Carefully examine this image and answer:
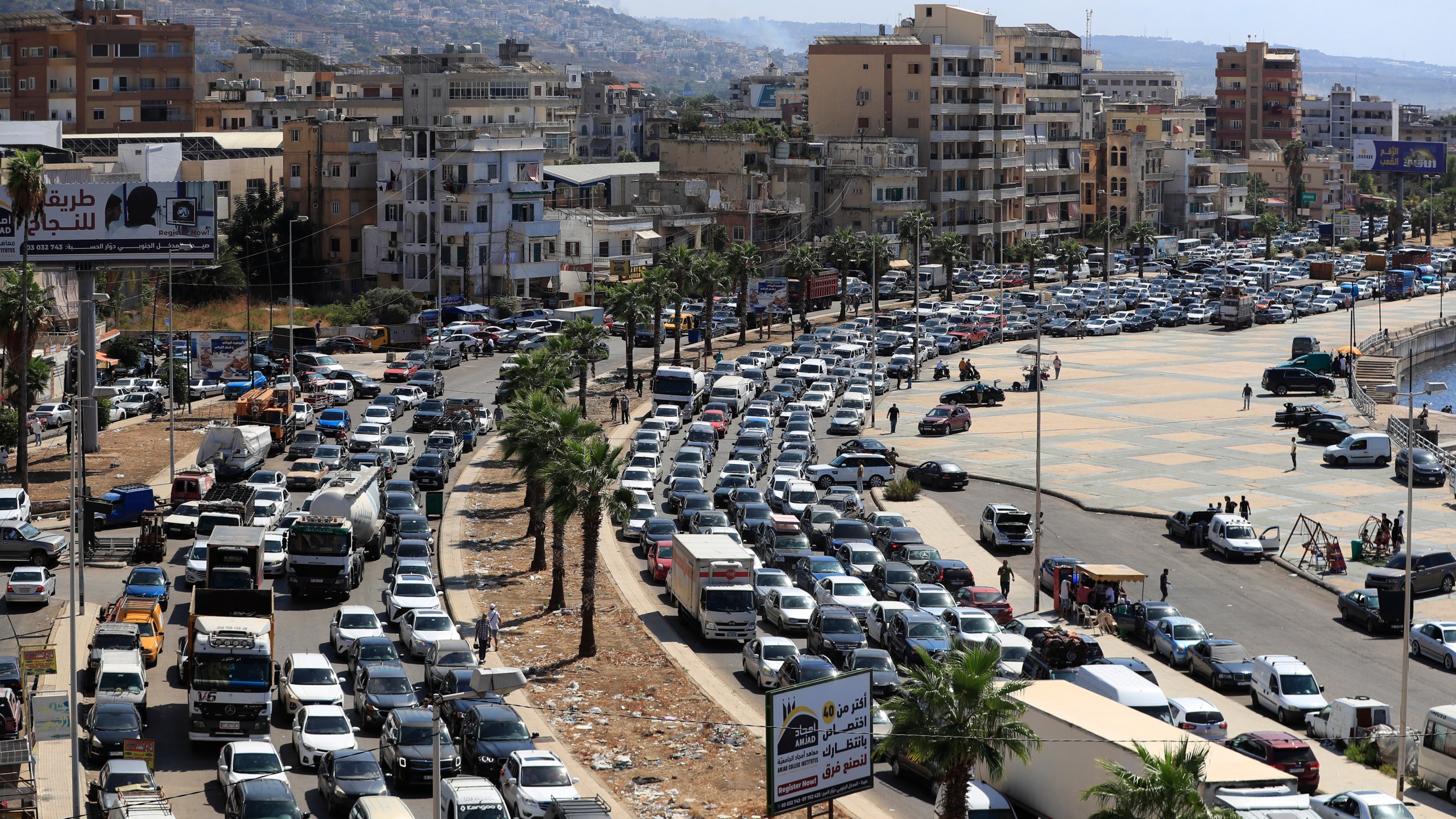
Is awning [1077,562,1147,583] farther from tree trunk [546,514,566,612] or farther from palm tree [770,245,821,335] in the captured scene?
palm tree [770,245,821,335]

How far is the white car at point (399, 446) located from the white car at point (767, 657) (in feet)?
95.2

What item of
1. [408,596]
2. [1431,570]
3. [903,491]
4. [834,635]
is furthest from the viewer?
[903,491]

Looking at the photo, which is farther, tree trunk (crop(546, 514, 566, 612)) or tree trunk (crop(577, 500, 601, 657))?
tree trunk (crop(546, 514, 566, 612))

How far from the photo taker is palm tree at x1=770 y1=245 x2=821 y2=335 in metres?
115

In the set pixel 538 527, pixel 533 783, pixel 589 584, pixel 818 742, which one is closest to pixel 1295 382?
Result: pixel 538 527

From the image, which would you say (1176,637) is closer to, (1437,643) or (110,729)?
(1437,643)

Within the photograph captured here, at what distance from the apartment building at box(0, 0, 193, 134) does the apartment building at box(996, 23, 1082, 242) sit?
242ft

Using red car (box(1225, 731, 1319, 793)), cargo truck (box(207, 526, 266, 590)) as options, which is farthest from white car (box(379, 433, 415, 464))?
red car (box(1225, 731, 1319, 793))

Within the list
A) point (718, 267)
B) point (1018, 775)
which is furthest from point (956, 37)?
point (1018, 775)

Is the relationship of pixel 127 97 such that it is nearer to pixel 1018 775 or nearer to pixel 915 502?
pixel 915 502

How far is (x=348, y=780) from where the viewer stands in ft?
102

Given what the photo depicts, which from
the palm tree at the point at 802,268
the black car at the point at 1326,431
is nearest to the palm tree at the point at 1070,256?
the palm tree at the point at 802,268

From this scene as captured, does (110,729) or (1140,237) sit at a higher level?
(1140,237)

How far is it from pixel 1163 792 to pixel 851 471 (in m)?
41.9
